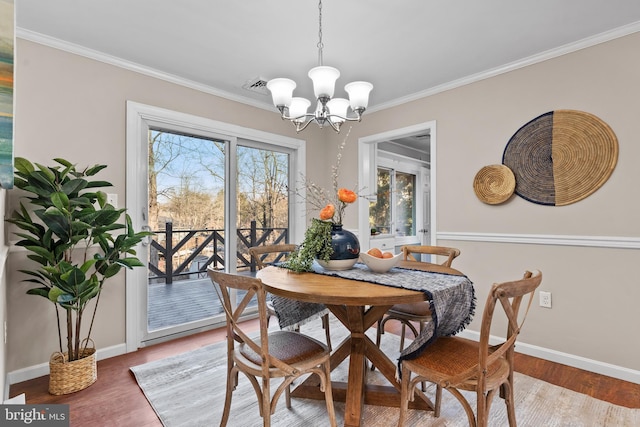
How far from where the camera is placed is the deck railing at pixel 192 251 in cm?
316

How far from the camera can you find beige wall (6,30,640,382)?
2223 mm

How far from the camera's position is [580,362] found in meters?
2.40

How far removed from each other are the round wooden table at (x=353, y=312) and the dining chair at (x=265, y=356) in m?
0.17

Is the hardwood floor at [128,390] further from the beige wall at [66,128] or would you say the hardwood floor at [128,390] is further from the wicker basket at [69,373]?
the beige wall at [66,128]

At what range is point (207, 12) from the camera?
2.03 metres

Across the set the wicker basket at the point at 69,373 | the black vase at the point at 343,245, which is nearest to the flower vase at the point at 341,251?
the black vase at the point at 343,245

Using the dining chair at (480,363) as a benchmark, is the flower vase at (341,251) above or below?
above

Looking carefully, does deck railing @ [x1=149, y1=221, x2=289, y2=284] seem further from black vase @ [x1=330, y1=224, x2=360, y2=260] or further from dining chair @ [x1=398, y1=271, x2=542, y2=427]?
dining chair @ [x1=398, y1=271, x2=542, y2=427]

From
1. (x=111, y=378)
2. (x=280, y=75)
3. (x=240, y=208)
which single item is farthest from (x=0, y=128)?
(x=240, y=208)

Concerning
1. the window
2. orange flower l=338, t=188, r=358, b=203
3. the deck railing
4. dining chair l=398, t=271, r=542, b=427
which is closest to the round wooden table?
dining chair l=398, t=271, r=542, b=427

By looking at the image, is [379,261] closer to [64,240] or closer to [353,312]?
[353,312]

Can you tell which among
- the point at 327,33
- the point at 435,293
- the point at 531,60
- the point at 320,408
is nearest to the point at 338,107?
the point at 327,33

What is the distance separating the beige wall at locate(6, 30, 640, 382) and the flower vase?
159 cm

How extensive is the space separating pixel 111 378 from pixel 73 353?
30cm
